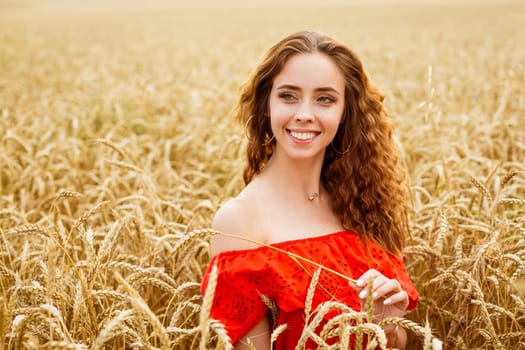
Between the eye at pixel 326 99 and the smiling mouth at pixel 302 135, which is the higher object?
the eye at pixel 326 99

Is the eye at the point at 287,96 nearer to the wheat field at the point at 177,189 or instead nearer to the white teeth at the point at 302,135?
the white teeth at the point at 302,135

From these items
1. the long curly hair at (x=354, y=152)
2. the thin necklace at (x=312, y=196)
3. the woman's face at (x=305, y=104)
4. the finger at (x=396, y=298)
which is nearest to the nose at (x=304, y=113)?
the woman's face at (x=305, y=104)

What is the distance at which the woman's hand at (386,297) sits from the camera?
6.33ft

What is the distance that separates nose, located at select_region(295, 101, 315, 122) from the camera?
2.08 m

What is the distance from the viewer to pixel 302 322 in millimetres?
1961

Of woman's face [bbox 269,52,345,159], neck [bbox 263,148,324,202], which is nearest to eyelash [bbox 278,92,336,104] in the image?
woman's face [bbox 269,52,345,159]

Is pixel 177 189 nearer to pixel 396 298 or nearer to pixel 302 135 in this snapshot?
pixel 302 135

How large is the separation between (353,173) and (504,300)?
826 mm

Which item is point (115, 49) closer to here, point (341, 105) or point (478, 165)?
point (478, 165)

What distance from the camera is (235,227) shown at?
6.57ft

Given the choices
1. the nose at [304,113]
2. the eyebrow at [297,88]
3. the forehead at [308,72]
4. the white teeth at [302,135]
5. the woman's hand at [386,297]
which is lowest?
the woman's hand at [386,297]

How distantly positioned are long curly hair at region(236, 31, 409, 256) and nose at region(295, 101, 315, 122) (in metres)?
0.20

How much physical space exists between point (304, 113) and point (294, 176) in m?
0.31

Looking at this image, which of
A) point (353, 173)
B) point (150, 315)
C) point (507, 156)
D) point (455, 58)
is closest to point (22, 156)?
point (353, 173)
